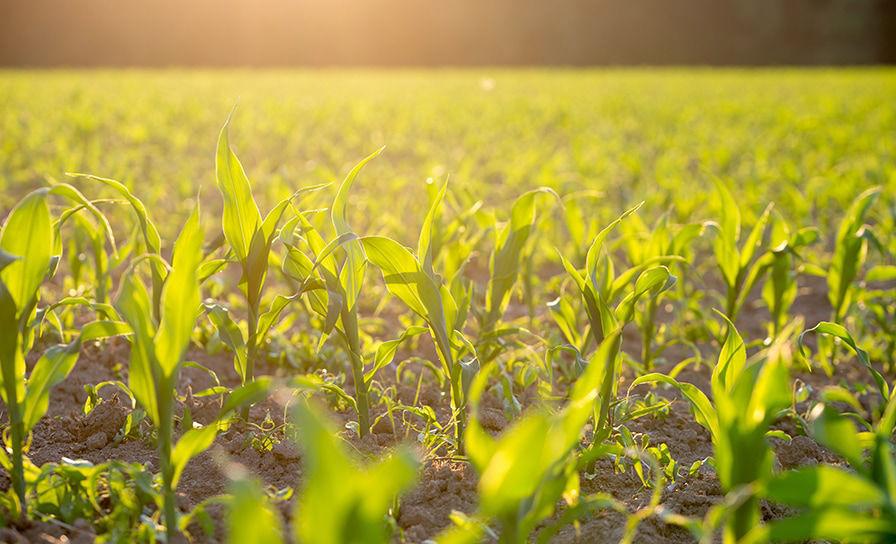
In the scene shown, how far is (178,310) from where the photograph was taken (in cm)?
125

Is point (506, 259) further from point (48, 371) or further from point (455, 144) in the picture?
point (455, 144)

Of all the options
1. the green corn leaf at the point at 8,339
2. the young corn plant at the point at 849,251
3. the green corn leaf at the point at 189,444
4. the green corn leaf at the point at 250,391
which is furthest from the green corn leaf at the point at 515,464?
the young corn plant at the point at 849,251

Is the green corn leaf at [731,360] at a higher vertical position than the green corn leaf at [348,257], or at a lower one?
lower

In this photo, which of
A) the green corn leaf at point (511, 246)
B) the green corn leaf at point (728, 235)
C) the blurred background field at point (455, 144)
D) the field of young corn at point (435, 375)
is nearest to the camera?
the field of young corn at point (435, 375)

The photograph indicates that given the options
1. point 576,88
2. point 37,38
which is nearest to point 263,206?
point 576,88

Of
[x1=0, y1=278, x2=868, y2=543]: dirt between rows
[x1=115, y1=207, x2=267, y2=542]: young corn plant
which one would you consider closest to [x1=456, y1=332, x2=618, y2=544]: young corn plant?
[x1=0, y1=278, x2=868, y2=543]: dirt between rows

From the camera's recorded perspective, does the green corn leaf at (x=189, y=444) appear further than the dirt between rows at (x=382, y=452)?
No

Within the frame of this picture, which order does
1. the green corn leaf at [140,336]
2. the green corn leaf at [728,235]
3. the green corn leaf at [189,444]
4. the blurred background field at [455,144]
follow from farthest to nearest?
the blurred background field at [455,144]
the green corn leaf at [728,235]
the green corn leaf at [189,444]
the green corn leaf at [140,336]

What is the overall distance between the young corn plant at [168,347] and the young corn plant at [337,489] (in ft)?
1.27

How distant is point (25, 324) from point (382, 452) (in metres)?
0.72

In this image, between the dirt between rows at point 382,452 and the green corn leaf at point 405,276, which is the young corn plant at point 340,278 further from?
the dirt between rows at point 382,452

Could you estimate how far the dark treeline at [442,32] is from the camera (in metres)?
31.7

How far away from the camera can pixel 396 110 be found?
392 inches

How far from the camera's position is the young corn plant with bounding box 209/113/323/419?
5.29 feet
